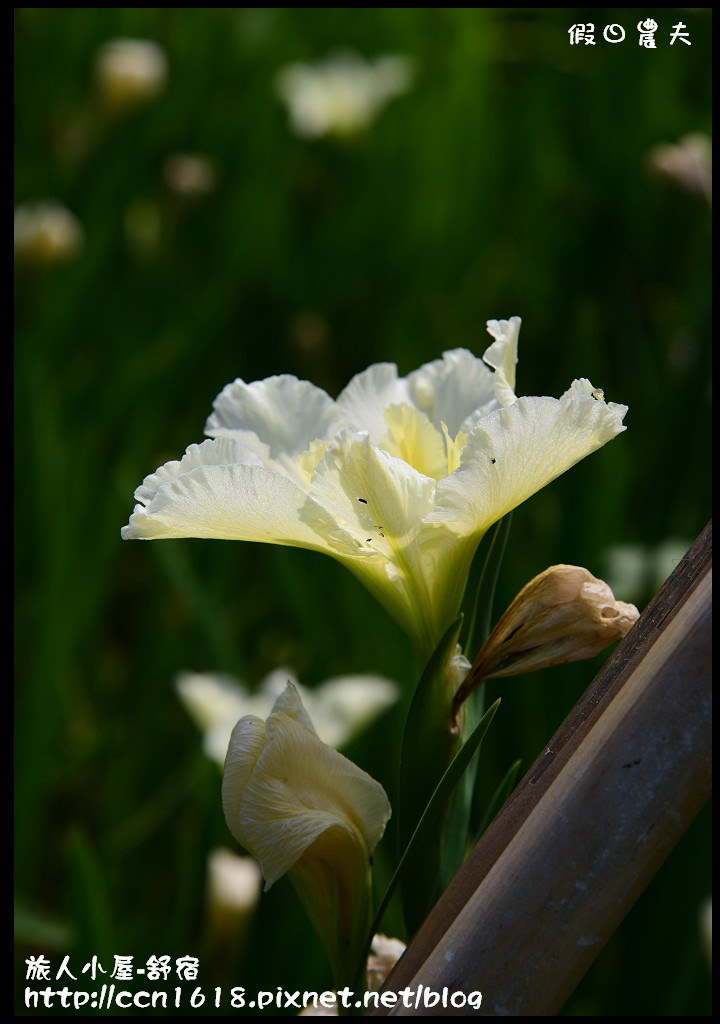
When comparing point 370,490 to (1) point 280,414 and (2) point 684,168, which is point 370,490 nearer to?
(1) point 280,414

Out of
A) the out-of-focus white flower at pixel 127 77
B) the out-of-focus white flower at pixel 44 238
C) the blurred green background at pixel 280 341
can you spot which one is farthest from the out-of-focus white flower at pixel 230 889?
the out-of-focus white flower at pixel 127 77

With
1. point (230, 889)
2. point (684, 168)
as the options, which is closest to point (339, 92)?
point (684, 168)

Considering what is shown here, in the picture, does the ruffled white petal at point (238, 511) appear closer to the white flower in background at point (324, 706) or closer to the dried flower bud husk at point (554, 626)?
the dried flower bud husk at point (554, 626)

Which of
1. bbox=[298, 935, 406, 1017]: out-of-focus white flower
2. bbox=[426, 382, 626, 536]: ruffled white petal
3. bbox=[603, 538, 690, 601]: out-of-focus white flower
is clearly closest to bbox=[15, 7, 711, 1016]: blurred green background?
bbox=[603, 538, 690, 601]: out-of-focus white flower

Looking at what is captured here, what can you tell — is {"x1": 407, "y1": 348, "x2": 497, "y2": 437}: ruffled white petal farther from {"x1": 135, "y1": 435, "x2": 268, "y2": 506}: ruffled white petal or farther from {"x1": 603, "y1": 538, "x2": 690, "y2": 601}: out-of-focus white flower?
{"x1": 603, "y1": 538, "x2": 690, "y2": 601}: out-of-focus white flower

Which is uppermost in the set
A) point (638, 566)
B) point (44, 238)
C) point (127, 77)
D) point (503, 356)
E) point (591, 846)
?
point (127, 77)

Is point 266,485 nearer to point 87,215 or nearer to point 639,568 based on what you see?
point 639,568
